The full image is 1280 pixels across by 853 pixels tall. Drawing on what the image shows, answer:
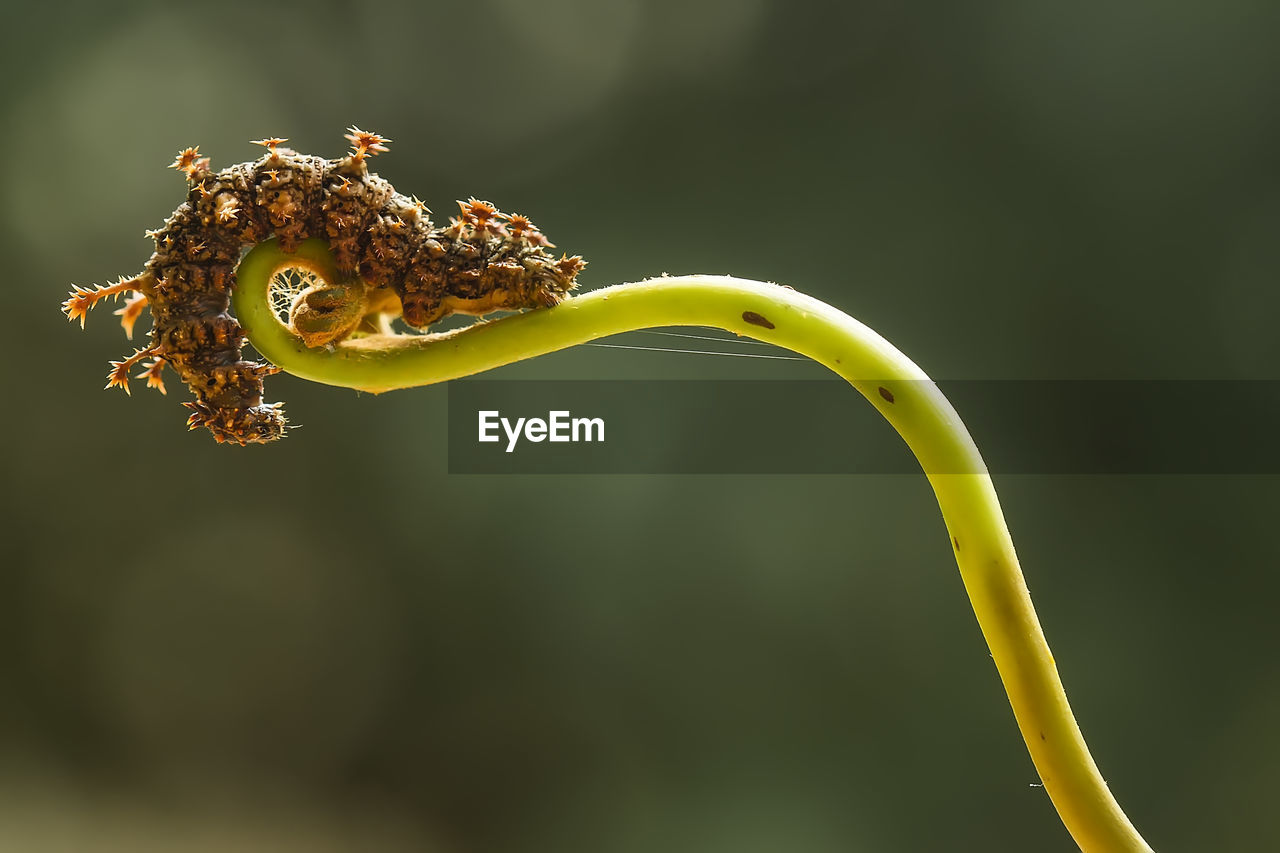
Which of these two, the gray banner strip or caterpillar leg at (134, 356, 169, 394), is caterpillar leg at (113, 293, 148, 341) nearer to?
caterpillar leg at (134, 356, 169, 394)

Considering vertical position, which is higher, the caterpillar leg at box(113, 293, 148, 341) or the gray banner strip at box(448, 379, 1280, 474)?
the gray banner strip at box(448, 379, 1280, 474)

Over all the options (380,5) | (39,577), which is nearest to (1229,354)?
(380,5)

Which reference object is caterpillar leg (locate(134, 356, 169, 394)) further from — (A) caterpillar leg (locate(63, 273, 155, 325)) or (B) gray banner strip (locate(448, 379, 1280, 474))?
(B) gray banner strip (locate(448, 379, 1280, 474))

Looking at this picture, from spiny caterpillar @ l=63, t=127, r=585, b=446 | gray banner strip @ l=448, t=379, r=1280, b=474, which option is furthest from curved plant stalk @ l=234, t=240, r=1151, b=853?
gray banner strip @ l=448, t=379, r=1280, b=474

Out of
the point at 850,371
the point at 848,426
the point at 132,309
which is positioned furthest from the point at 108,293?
the point at 848,426

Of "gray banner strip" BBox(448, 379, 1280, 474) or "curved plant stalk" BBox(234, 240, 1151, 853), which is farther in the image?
"gray banner strip" BBox(448, 379, 1280, 474)
